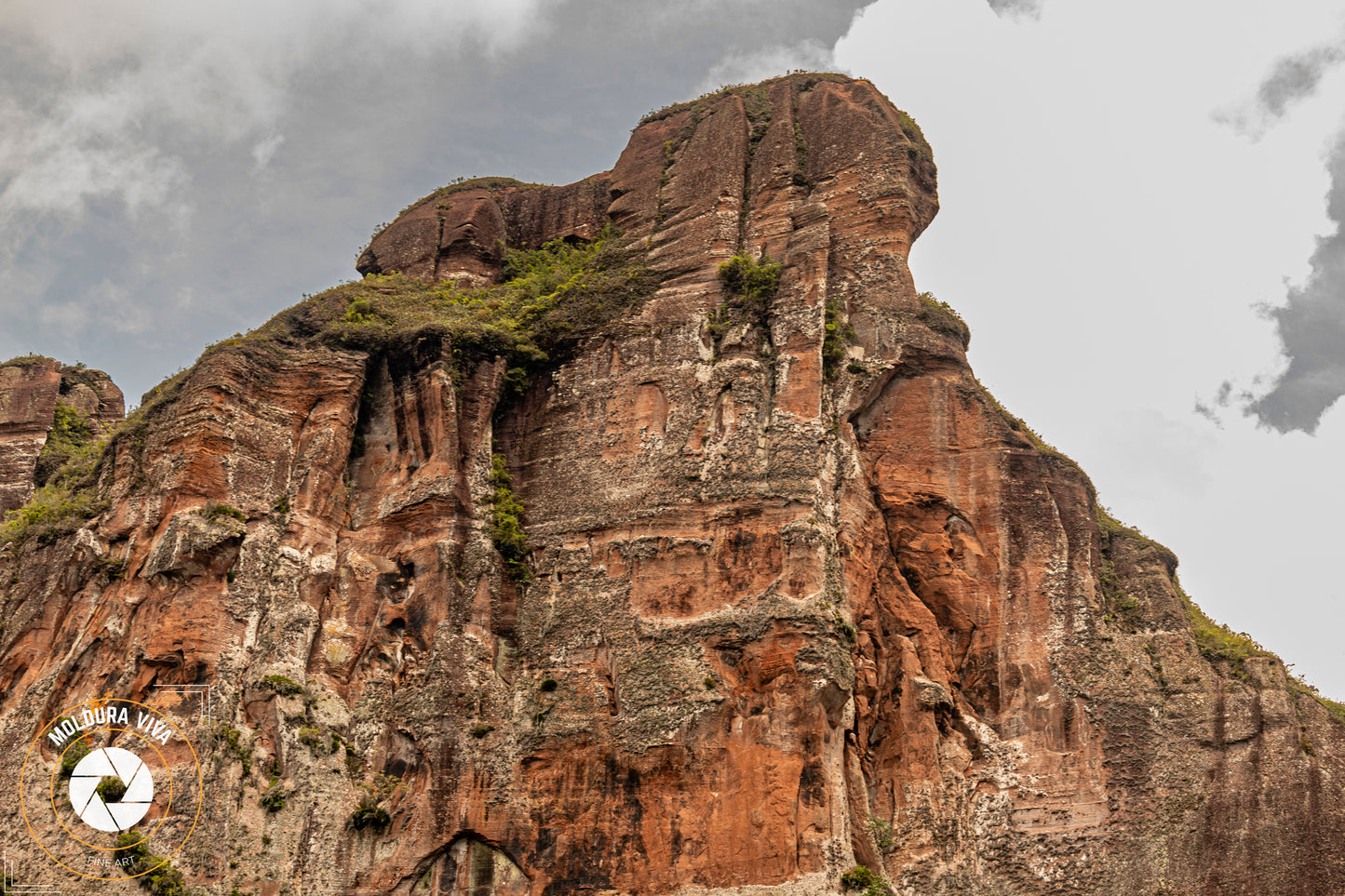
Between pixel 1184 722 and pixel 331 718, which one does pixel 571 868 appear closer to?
pixel 331 718

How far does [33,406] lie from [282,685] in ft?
63.3

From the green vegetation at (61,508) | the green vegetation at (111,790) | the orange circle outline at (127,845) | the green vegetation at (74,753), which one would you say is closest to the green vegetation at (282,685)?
the orange circle outline at (127,845)

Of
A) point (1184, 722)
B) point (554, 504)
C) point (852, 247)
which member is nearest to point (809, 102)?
point (852, 247)

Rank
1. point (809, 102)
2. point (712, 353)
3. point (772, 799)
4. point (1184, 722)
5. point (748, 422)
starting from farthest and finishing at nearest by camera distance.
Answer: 1. point (809, 102)
2. point (712, 353)
3. point (748, 422)
4. point (1184, 722)
5. point (772, 799)

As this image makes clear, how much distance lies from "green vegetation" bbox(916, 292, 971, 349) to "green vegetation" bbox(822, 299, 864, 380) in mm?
1880

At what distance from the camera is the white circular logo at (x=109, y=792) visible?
81.8 ft

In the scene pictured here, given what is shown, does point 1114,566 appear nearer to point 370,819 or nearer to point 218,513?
point 370,819

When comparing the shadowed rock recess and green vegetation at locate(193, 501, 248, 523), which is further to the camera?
green vegetation at locate(193, 501, 248, 523)

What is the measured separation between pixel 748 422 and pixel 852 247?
663cm

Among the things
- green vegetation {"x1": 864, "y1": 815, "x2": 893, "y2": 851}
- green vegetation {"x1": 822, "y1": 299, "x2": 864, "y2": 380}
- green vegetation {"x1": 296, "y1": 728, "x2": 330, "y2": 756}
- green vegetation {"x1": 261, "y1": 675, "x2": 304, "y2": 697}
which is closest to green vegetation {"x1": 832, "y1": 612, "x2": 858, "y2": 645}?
green vegetation {"x1": 864, "y1": 815, "x2": 893, "y2": 851}

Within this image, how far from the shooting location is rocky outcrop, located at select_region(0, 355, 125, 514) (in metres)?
38.9

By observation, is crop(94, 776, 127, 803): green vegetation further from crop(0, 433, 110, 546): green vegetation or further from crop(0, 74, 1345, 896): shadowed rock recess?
crop(0, 433, 110, 546): green vegetation

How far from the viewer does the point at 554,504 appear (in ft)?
101

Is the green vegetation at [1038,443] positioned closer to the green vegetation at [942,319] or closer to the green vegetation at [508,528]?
the green vegetation at [942,319]
